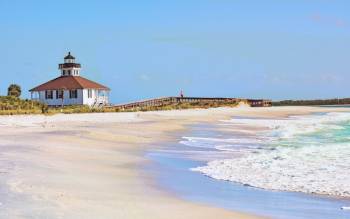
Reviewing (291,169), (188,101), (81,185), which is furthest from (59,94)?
(81,185)

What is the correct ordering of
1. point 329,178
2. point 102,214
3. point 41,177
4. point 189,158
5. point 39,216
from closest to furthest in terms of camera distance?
point 39,216 → point 102,214 → point 41,177 → point 329,178 → point 189,158

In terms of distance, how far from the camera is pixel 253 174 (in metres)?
13.1

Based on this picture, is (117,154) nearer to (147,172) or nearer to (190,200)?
(147,172)

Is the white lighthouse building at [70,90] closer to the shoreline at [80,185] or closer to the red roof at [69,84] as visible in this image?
the red roof at [69,84]

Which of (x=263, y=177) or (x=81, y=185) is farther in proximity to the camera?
(x=263, y=177)

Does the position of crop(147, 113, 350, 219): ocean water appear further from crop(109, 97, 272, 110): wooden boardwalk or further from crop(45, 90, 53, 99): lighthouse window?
crop(45, 90, 53, 99): lighthouse window

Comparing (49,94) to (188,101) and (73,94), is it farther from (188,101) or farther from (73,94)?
(188,101)

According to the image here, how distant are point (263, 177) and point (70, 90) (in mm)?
47989

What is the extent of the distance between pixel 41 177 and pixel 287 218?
488 centimetres

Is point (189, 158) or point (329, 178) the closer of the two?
point (329, 178)

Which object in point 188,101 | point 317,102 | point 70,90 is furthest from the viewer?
point 317,102

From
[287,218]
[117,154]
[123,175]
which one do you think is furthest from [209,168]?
[287,218]

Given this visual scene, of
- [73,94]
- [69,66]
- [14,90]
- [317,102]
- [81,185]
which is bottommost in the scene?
[81,185]

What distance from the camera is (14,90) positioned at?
60688mm
